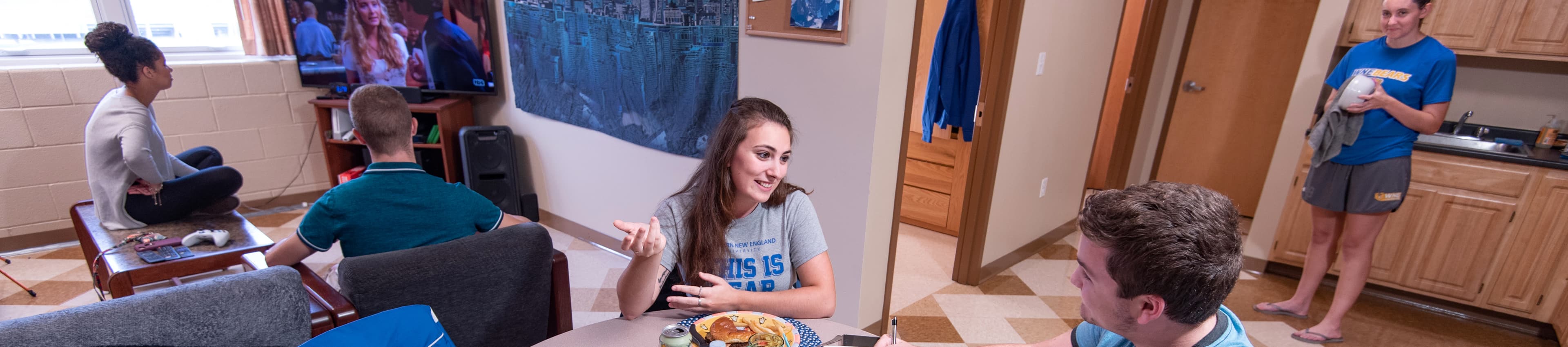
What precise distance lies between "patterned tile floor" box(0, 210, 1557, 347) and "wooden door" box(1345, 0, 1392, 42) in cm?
116

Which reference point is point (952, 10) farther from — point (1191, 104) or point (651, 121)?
point (1191, 104)

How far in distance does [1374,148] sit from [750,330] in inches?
96.7

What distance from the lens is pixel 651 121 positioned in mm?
2828

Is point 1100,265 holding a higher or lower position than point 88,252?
higher

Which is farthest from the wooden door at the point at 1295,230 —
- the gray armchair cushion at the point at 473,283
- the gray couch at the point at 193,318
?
the gray couch at the point at 193,318

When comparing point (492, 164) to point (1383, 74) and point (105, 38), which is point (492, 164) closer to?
point (105, 38)

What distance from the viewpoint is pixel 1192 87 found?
13.0ft

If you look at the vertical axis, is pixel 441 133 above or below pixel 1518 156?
below

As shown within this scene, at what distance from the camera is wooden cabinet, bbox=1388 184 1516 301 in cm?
259

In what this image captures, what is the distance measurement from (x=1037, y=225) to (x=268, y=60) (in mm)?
4240

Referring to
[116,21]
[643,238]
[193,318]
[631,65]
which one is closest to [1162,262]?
[643,238]

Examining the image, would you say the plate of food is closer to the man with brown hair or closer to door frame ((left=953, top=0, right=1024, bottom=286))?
the man with brown hair

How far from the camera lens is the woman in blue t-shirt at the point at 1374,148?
86.6 inches

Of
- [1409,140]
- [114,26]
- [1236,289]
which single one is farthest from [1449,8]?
[114,26]
